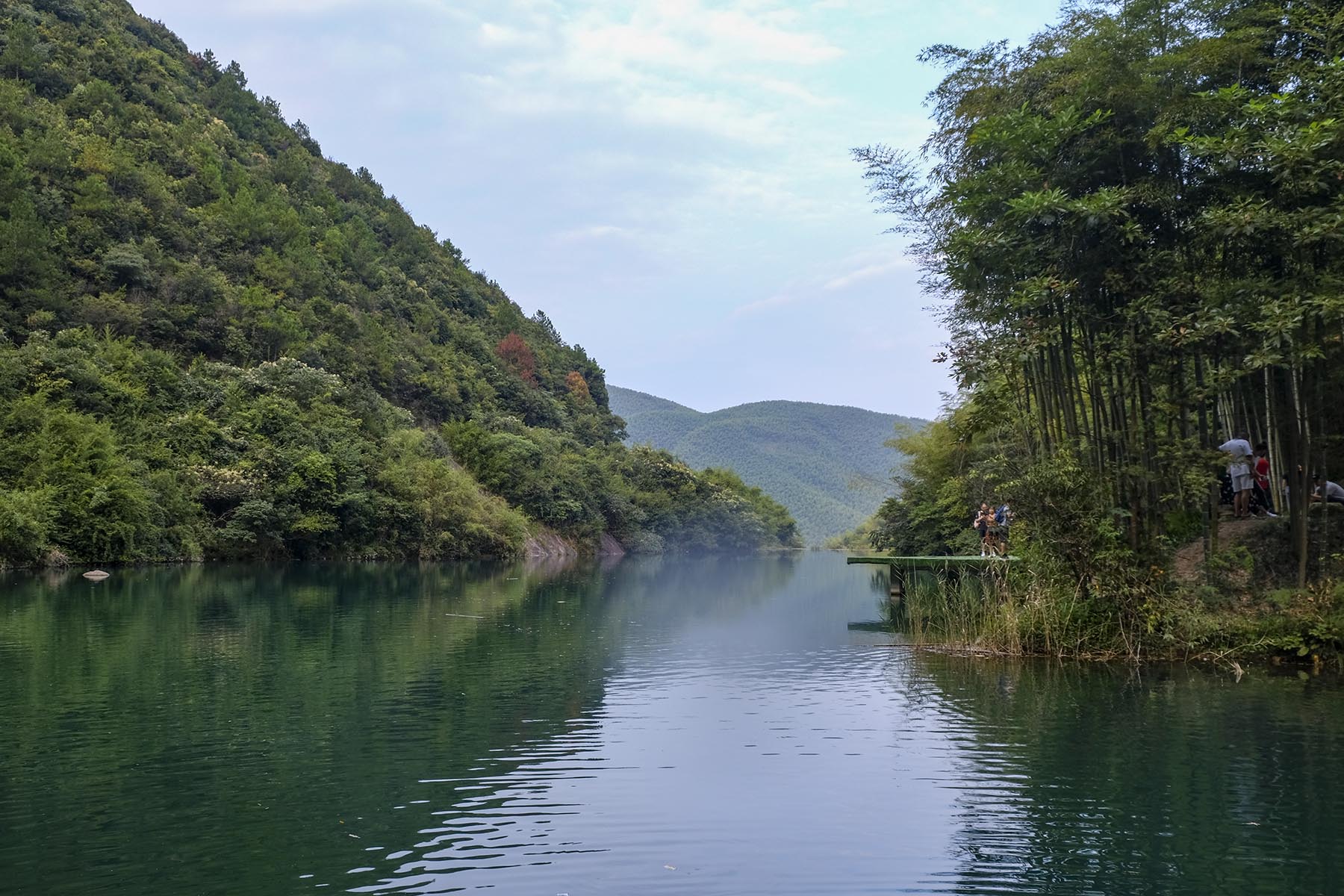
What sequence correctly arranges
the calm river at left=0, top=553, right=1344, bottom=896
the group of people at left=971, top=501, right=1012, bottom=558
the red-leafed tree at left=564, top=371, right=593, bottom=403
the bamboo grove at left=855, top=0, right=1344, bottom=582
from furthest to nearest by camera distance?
the red-leafed tree at left=564, top=371, right=593, bottom=403, the group of people at left=971, top=501, right=1012, bottom=558, the bamboo grove at left=855, top=0, right=1344, bottom=582, the calm river at left=0, top=553, right=1344, bottom=896

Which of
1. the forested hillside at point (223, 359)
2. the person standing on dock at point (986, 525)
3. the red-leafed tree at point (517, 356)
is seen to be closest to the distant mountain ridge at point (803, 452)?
the red-leafed tree at point (517, 356)

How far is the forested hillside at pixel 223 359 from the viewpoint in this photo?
45750 mm

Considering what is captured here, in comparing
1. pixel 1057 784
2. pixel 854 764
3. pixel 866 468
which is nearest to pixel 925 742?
pixel 854 764

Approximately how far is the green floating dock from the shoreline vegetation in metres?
1.30

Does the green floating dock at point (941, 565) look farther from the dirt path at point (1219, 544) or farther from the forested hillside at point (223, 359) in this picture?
the forested hillside at point (223, 359)

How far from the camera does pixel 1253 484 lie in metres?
17.5

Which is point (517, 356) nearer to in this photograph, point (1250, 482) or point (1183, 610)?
point (1250, 482)

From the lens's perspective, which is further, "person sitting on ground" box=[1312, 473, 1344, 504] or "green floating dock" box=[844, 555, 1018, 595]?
"green floating dock" box=[844, 555, 1018, 595]

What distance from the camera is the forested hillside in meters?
45.8

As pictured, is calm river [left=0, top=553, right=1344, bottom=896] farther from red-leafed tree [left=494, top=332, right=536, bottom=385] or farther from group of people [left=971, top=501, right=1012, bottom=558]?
red-leafed tree [left=494, top=332, right=536, bottom=385]

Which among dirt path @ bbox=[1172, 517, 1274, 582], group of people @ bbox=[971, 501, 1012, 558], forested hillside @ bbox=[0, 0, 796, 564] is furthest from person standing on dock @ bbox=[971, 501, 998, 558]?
forested hillside @ bbox=[0, 0, 796, 564]

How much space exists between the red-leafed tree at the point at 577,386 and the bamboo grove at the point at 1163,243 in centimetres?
9151

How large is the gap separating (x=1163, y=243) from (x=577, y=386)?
3731 inches

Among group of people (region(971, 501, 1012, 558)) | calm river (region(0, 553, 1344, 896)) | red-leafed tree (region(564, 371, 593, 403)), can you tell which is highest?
red-leafed tree (region(564, 371, 593, 403))
